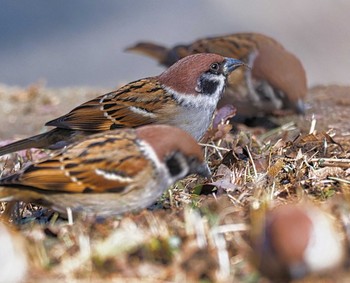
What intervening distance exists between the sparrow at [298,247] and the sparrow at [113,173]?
0.89 meters

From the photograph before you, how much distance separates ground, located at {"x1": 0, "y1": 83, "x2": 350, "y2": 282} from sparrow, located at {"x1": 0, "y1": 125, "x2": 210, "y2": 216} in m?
0.09

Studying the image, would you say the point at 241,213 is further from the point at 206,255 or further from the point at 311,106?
the point at 311,106

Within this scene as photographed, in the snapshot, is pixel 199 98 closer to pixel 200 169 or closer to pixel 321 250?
pixel 200 169

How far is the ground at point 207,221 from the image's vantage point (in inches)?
134

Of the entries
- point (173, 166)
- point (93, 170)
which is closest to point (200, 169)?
point (173, 166)

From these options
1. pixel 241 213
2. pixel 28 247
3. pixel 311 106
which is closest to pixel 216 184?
pixel 241 213

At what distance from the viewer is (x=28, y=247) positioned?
11.9 feet

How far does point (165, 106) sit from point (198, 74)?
29cm

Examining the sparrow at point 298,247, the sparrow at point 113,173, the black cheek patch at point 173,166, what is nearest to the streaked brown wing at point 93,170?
the sparrow at point 113,173

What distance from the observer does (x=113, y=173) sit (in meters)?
4.04

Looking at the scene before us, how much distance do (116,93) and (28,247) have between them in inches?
92.3

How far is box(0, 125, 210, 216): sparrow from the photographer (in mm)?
4000

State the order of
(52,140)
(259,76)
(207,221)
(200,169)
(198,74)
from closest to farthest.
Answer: (207,221) < (200,169) < (198,74) < (52,140) < (259,76)

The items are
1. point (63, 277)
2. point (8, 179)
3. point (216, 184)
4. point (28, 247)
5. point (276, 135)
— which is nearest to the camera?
point (63, 277)
